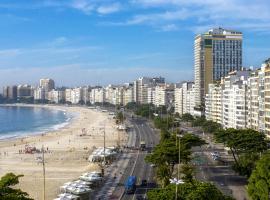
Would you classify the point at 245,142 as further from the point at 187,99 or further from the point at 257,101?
the point at 187,99

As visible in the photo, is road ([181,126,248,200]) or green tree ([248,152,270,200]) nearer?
green tree ([248,152,270,200])

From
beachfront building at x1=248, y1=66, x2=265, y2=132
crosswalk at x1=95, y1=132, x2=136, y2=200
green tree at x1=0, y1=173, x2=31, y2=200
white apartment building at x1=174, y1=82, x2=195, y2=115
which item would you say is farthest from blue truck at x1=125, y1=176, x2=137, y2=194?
white apartment building at x1=174, y1=82, x2=195, y2=115

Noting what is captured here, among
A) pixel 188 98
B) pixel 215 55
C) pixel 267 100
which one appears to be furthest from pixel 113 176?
pixel 188 98

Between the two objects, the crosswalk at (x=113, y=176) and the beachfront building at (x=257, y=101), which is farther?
the beachfront building at (x=257, y=101)

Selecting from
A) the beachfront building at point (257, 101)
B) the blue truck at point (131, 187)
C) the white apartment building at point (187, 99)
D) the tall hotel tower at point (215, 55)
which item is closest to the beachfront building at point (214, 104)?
the beachfront building at point (257, 101)

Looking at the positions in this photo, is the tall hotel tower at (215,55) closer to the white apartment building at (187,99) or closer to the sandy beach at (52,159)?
the white apartment building at (187,99)

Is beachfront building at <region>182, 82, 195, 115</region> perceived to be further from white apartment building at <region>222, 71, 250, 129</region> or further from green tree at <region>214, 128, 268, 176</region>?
green tree at <region>214, 128, 268, 176</region>
